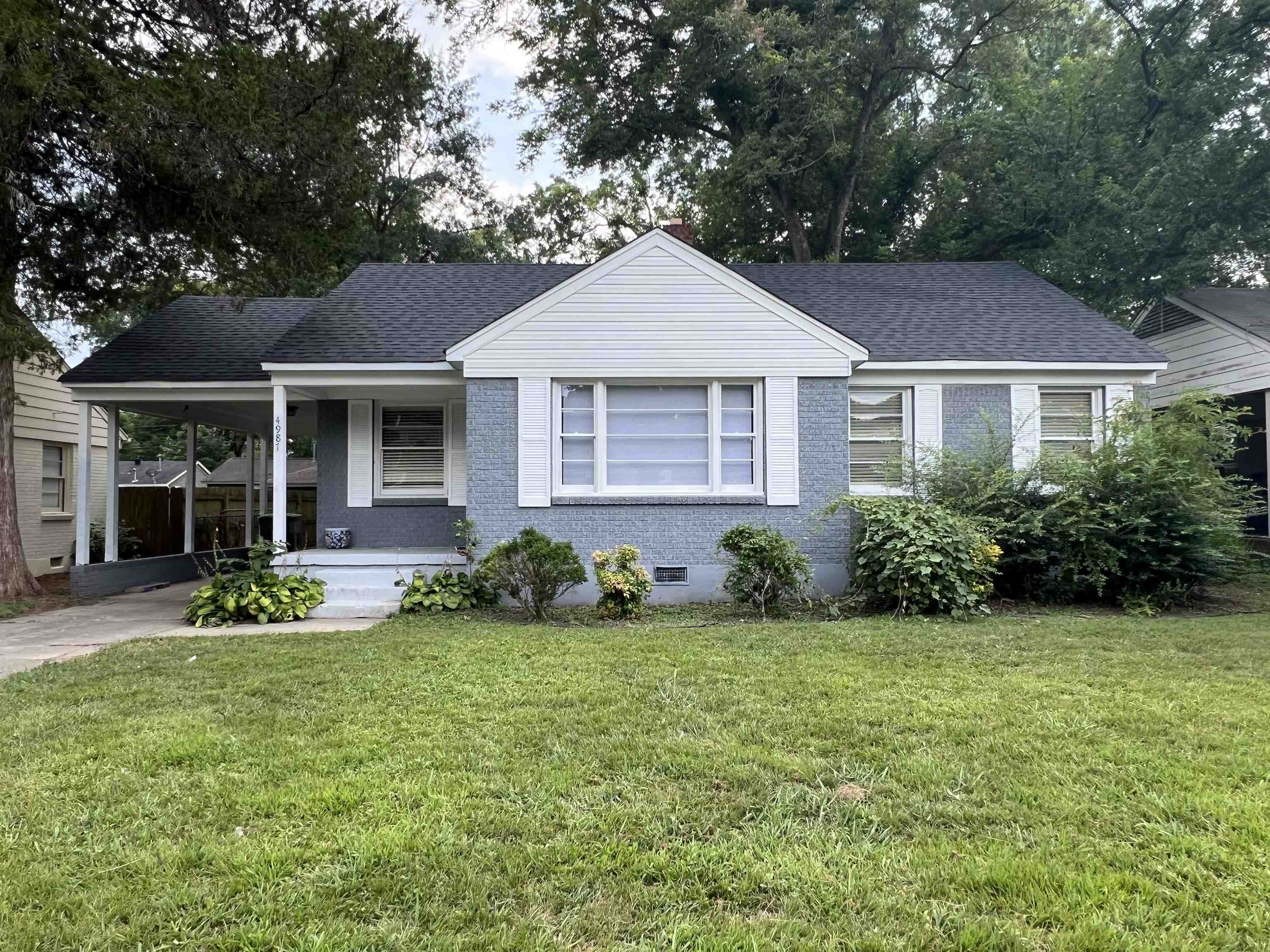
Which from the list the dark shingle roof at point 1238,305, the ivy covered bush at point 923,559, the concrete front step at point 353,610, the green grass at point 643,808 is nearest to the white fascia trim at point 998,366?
the ivy covered bush at point 923,559

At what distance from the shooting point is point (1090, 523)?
8766 millimetres

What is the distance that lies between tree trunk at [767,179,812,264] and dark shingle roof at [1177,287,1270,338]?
919cm

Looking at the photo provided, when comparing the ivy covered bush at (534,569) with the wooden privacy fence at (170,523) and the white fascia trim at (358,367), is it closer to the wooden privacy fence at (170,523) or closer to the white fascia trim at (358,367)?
the white fascia trim at (358,367)

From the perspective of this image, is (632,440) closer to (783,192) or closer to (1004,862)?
(1004,862)

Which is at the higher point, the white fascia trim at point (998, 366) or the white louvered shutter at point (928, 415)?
the white fascia trim at point (998, 366)

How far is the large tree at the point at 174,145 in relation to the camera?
Answer: 8.56 m

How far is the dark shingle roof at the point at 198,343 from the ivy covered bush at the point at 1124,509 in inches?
434

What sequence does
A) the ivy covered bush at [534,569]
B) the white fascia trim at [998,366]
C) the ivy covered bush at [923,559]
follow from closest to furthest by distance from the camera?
1. the ivy covered bush at [923,559]
2. the ivy covered bush at [534,569]
3. the white fascia trim at [998,366]

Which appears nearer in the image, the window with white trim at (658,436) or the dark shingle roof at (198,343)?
the window with white trim at (658,436)

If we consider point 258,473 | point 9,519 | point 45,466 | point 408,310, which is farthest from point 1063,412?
point 258,473

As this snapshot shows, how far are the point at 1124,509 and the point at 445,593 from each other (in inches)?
338

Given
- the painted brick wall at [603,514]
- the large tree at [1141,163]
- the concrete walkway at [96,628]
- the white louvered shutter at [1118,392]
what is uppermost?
the large tree at [1141,163]

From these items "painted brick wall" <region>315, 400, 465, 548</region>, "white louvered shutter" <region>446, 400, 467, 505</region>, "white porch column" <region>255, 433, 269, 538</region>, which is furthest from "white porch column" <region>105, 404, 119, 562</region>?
"white louvered shutter" <region>446, 400, 467, 505</region>

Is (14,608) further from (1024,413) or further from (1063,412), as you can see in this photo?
(1063,412)
